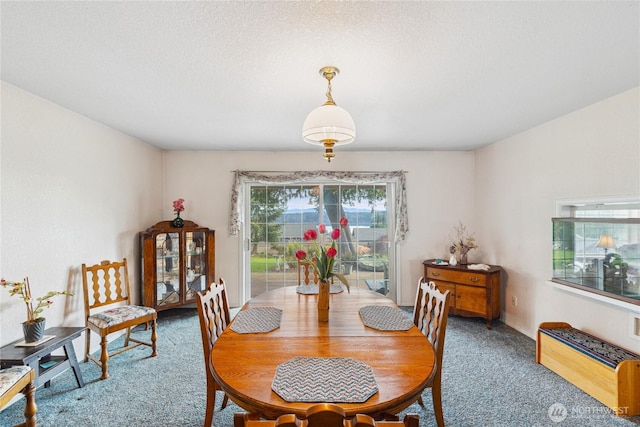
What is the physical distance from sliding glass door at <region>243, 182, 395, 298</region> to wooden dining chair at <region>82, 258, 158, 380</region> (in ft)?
5.36

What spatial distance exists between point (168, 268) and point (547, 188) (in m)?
4.43

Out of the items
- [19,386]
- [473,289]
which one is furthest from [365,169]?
[19,386]

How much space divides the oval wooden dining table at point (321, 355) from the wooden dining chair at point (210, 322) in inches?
5.2

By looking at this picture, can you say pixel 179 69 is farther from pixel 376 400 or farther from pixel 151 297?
pixel 151 297

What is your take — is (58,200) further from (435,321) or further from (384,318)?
(435,321)

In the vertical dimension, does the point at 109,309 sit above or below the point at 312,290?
below

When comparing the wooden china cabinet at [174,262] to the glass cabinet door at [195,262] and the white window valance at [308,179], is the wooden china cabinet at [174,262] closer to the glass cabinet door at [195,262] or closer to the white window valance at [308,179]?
the glass cabinet door at [195,262]

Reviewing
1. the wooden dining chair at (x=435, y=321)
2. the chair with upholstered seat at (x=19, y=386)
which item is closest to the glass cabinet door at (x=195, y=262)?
the chair with upholstered seat at (x=19, y=386)

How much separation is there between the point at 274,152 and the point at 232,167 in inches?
25.6

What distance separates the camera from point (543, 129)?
3096mm

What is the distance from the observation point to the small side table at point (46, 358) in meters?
1.92

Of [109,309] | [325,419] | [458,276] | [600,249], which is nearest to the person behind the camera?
[325,419]

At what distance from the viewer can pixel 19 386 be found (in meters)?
1.74

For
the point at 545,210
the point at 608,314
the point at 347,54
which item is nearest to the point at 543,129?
the point at 545,210
